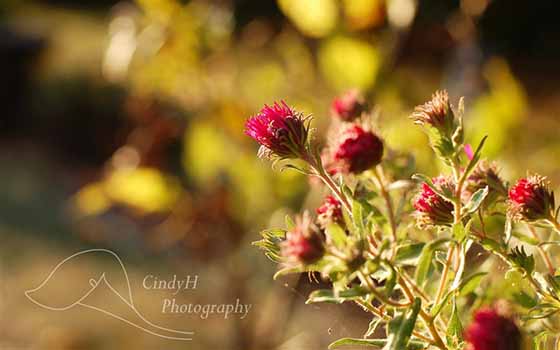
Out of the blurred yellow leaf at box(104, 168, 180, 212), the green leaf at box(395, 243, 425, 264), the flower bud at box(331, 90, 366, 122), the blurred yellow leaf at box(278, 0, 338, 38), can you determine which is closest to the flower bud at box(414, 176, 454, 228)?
the green leaf at box(395, 243, 425, 264)

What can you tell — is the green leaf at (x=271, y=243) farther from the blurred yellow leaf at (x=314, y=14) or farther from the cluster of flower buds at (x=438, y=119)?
the blurred yellow leaf at (x=314, y=14)

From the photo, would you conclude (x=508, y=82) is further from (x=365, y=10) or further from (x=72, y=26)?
(x=72, y=26)

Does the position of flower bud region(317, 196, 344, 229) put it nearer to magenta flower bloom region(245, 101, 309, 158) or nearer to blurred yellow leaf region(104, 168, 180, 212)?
magenta flower bloom region(245, 101, 309, 158)

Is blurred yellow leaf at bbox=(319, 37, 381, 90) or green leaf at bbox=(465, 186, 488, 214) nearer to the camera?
green leaf at bbox=(465, 186, 488, 214)

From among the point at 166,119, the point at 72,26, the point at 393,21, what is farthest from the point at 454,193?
the point at 72,26

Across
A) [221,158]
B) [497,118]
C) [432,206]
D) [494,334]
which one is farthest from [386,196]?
[221,158]

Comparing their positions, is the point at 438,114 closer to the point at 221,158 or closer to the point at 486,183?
the point at 486,183

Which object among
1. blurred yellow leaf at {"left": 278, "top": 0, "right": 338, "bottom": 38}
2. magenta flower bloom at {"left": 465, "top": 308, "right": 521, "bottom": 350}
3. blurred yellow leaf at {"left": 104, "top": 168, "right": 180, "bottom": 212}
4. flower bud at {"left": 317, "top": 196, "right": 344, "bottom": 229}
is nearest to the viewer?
magenta flower bloom at {"left": 465, "top": 308, "right": 521, "bottom": 350}
